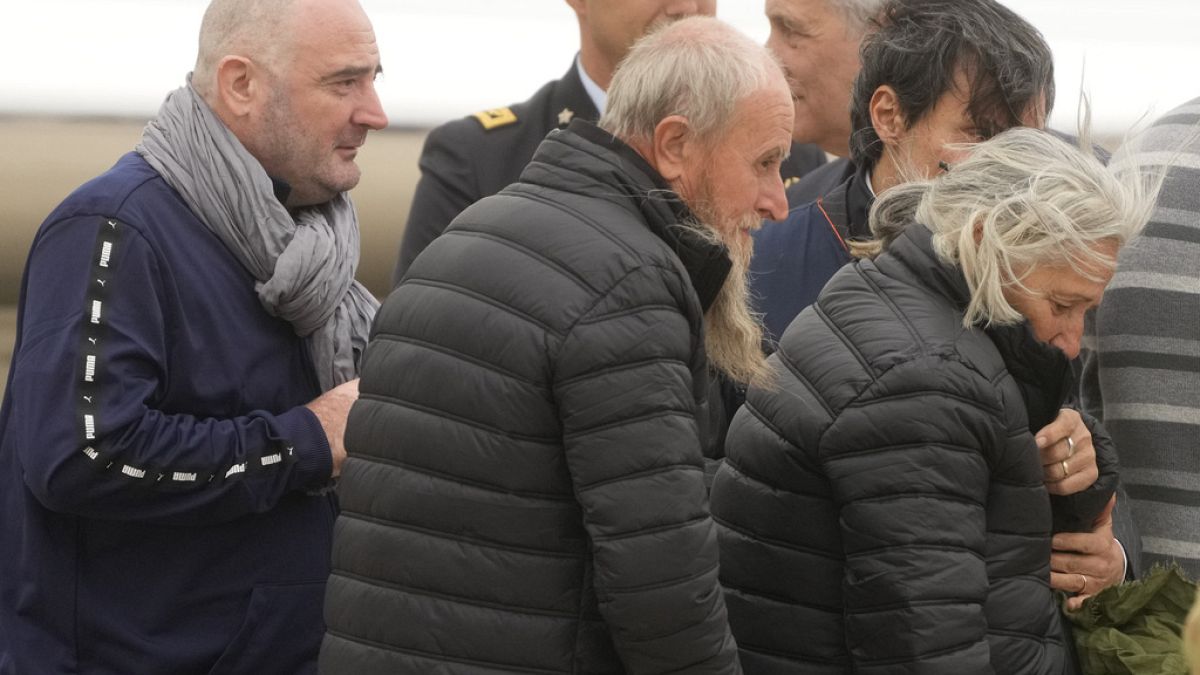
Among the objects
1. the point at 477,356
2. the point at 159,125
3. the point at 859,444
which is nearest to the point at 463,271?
the point at 477,356

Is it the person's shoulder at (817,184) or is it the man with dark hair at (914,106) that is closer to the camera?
the man with dark hair at (914,106)

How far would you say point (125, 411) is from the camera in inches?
91.7

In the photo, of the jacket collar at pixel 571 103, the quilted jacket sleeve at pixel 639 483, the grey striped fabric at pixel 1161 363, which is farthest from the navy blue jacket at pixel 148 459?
the grey striped fabric at pixel 1161 363

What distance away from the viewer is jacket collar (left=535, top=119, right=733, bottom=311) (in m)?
2.23

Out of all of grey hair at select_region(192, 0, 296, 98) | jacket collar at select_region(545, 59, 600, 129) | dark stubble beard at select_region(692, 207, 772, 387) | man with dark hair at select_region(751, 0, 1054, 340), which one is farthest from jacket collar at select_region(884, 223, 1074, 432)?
jacket collar at select_region(545, 59, 600, 129)

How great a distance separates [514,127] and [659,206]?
4.79 ft

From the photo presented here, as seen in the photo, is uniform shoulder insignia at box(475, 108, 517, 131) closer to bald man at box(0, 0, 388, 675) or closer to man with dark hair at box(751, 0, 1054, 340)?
man with dark hair at box(751, 0, 1054, 340)

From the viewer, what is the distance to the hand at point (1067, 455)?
2438 millimetres

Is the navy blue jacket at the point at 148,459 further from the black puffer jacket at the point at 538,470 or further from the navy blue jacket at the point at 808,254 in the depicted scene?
the navy blue jacket at the point at 808,254

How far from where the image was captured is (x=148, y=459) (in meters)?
2.35

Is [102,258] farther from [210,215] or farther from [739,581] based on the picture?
[739,581]

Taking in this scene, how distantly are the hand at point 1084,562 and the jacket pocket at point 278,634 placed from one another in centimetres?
112

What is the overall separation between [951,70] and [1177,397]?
683 millimetres

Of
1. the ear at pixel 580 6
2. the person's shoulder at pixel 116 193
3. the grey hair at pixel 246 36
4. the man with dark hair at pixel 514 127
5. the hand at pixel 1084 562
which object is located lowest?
the hand at pixel 1084 562
